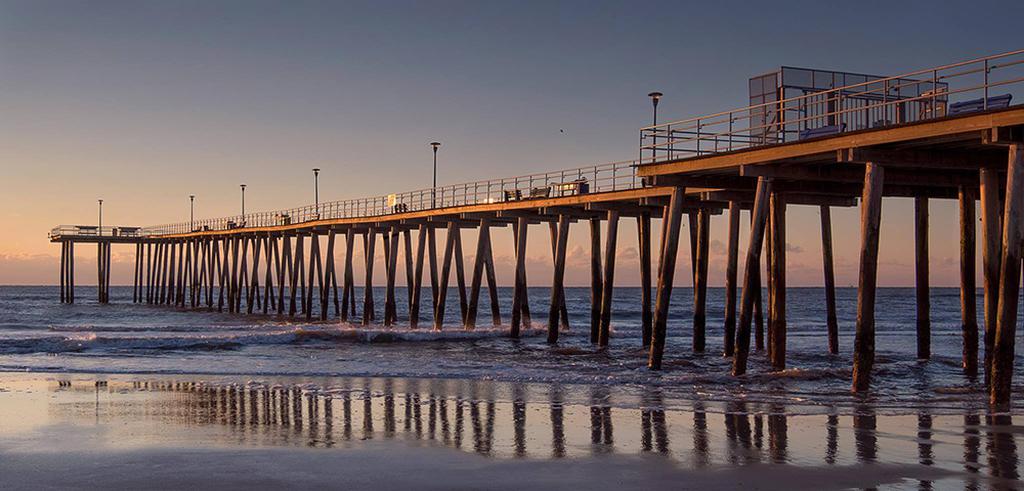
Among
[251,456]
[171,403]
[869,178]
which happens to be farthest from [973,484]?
[171,403]

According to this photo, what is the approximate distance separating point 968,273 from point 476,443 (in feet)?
46.8

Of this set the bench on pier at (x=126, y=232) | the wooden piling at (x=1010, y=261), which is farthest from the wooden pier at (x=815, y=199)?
the bench on pier at (x=126, y=232)

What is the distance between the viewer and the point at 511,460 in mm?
11422

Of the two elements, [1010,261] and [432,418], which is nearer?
[432,418]

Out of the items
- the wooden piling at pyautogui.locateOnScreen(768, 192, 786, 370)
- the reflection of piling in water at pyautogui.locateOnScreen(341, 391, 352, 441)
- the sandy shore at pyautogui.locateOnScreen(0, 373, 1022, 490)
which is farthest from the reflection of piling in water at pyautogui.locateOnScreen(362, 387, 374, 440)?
the wooden piling at pyautogui.locateOnScreen(768, 192, 786, 370)

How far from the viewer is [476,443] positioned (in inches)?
496

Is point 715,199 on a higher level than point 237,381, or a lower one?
higher

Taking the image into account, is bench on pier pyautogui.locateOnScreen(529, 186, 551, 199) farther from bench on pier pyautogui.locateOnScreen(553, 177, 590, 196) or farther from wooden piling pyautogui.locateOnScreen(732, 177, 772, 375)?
wooden piling pyautogui.locateOnScreen(732, 177, 772, 375)

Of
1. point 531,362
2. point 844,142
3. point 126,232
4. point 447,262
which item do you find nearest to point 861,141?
point 844,142

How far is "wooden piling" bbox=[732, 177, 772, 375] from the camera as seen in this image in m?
20.0

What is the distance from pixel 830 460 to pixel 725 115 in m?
11.2

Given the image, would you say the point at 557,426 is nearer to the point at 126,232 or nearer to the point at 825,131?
the point at 825,131

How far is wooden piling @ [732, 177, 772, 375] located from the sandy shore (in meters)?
4.11

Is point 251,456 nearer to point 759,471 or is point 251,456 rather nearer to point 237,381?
point 759,471
